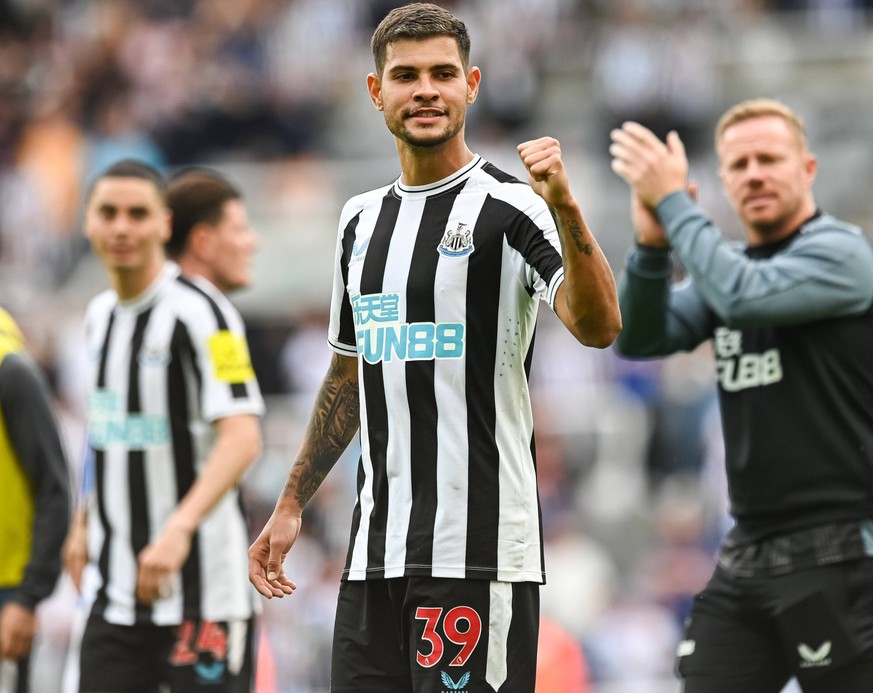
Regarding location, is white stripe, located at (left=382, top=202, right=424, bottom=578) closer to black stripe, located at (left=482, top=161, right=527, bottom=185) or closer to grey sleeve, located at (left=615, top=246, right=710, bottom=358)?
black stripe, located at (left=482, top=161, right=527, bottom=185)

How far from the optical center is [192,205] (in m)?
7.05

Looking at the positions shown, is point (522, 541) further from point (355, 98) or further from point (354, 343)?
point (355, 98)

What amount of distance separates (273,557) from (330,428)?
18.0 inches

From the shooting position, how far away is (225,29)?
18.0 metres

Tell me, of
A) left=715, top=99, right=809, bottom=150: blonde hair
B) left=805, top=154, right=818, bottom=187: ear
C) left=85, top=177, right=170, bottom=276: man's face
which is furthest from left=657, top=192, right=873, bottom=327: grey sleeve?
left=85, top=177, right=170, bottom=276: man's face

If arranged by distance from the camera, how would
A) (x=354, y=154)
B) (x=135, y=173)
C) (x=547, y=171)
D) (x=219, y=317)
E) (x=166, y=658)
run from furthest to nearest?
(x=354, y=154) < (x=135, y=173) < (x=219, y=317) < (x=166, y=658) < (x=547, y=171)

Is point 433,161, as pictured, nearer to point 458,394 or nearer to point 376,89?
point 376,89

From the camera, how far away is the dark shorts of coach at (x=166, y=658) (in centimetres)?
620

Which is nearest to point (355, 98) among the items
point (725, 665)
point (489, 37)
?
point (489, 37)

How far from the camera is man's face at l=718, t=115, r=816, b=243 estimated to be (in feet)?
19.3

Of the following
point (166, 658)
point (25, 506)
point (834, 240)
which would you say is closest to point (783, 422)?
point (834, 240)

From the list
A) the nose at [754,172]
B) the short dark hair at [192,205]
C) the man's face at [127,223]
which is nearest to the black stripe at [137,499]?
the man's face at [127,223]

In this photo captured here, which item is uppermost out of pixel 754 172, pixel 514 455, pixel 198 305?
pixel 754 172

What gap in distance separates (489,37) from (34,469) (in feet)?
38.1
